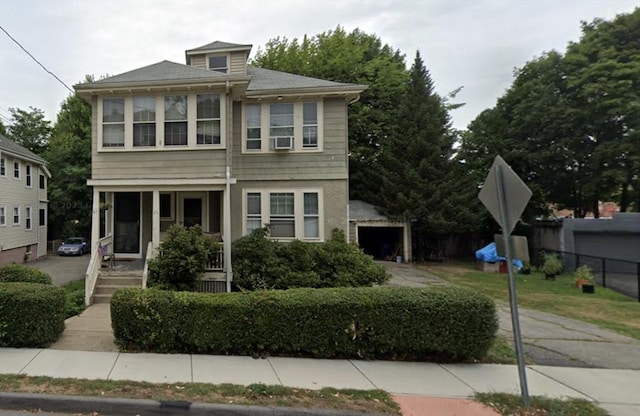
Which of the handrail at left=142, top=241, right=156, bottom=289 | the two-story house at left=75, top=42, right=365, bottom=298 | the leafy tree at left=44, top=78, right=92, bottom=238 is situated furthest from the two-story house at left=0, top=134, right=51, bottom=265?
the handrail at left=142, top=241, right=156, bottom=289

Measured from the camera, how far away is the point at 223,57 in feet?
42.5

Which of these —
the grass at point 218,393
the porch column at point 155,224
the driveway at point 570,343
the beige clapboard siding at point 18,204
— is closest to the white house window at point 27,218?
the beige clapboard siding at point 18,204

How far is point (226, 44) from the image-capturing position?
13055 millimetres

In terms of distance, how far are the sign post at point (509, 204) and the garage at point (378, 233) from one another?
13.8m

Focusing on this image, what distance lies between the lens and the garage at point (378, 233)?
Answer: 1925 cm

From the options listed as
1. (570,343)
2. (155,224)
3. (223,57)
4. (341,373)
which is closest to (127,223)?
(155,224)

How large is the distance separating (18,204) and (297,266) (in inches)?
857

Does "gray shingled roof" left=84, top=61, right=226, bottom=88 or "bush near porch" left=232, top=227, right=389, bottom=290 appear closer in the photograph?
"bush near porch" left=232, top=227, right=389, bottom=290


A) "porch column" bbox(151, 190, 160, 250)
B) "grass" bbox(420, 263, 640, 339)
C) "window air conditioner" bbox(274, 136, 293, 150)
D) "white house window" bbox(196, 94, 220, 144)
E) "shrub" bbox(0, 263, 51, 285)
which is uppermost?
"white house window" bbox(196, 94, 220, 144)

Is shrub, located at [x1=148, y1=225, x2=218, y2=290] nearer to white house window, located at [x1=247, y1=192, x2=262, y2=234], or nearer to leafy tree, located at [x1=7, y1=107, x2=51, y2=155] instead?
white house window, located at [x1=247, y1=192, x2=262, y2=234]

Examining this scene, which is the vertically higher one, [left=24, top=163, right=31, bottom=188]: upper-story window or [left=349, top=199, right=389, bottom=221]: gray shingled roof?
[left=24, top=163, right=31, bottom=188]: upper-story window

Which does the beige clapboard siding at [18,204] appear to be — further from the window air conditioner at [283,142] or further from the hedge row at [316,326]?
the hedge row at [316,326]

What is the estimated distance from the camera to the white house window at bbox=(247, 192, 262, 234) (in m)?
11.4

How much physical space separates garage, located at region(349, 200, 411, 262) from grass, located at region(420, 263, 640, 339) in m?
2.91
